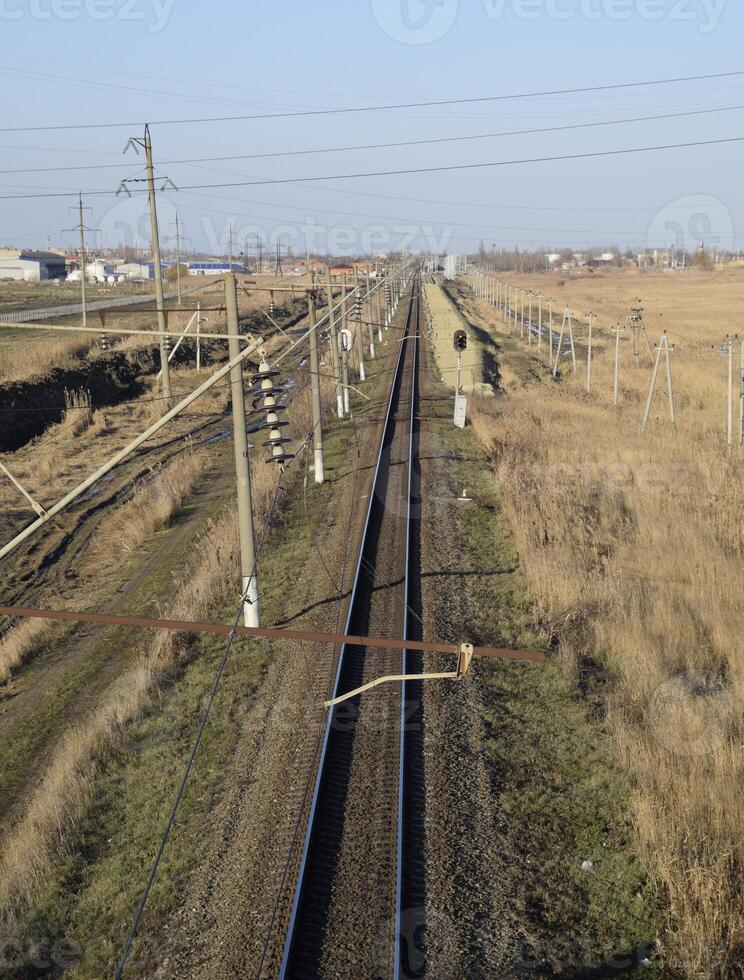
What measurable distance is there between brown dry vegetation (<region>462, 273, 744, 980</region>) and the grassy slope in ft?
0.69

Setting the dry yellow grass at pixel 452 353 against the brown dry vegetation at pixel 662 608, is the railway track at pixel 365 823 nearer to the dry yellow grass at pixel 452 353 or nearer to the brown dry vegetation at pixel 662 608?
the brown dry vegetation at pixel 662 608

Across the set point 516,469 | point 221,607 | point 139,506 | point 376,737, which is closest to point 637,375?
point 516,469

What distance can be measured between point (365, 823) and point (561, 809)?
178 cm

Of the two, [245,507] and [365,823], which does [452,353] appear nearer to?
[245,507]

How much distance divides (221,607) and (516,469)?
30.6ft

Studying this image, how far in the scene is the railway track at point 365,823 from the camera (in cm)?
641

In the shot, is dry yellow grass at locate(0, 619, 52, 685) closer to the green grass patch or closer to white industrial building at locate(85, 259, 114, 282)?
the green grass patch

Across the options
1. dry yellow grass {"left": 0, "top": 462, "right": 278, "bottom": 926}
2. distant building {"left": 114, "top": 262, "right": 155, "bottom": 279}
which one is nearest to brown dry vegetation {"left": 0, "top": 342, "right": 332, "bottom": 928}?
dry yellow grass {"left": 0, "top": 462, "right": 278, "bottom": 926}

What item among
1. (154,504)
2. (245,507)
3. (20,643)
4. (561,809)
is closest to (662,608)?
(561,809)

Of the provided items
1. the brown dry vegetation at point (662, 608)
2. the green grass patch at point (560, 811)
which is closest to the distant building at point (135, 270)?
the brown dry vegetation at point (662, 608)

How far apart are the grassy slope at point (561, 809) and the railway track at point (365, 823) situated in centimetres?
89

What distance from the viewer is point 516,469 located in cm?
2044

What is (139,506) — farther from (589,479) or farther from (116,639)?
(589,479)

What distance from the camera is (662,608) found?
464 inches
